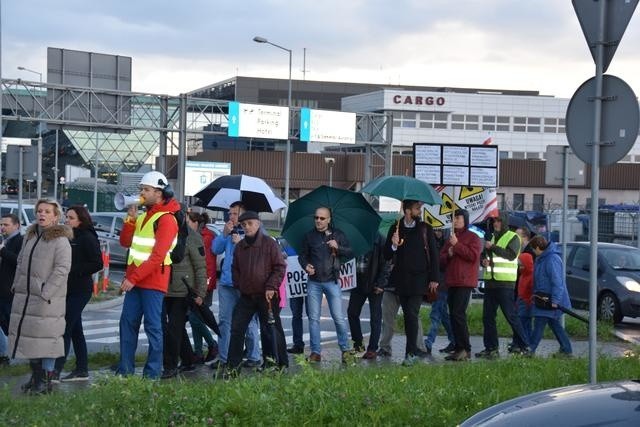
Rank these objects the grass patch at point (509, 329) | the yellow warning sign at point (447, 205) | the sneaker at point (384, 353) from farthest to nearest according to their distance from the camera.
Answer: the yellow warning sign at point (447, 205)
the grass patch at point (509, 329)
the sneaker at point (384, 353)

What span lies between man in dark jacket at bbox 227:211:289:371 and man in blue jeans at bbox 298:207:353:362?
126 centimetres

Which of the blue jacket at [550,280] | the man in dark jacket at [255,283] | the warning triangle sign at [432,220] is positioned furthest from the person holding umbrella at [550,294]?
the warning triangle sign at [432,220]

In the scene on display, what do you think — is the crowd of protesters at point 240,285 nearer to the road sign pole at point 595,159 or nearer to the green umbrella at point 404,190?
the green umbrella at point 404,190

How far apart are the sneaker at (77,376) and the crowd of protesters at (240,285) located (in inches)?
0.6

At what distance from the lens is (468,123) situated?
3568 inches

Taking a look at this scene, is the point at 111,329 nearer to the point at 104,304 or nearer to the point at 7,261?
the point at 104,304

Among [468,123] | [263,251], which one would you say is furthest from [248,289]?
[468,123]

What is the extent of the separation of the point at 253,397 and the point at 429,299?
17.3 feet

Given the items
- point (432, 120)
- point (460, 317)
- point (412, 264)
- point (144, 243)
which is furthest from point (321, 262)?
point (432, 120)

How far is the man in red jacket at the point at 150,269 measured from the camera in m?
10.0

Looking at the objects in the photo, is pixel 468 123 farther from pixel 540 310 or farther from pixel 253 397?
pixel 253 397

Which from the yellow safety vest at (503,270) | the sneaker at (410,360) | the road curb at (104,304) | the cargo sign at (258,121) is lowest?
the road curb at (104,304)

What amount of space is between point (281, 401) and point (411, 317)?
16.2 feet

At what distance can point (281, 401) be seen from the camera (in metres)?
7.23
